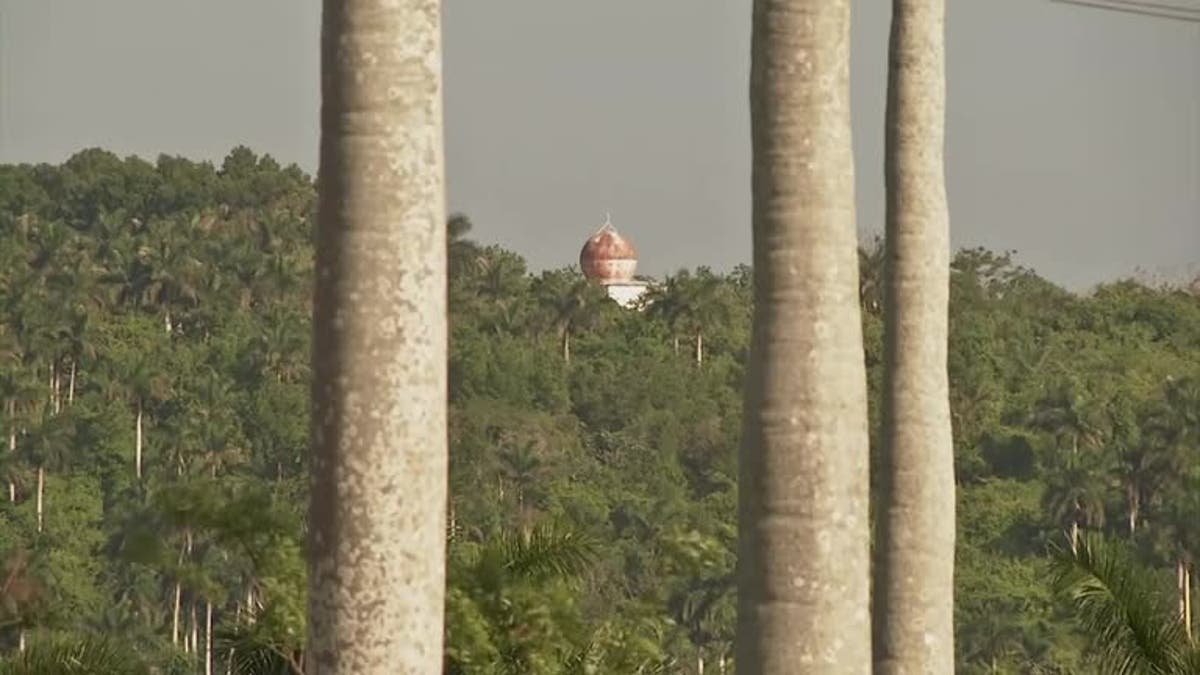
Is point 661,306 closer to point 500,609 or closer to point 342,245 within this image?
point 500,609

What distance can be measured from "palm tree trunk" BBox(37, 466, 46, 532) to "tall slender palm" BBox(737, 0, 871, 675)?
73946 mm

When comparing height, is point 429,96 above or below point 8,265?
below

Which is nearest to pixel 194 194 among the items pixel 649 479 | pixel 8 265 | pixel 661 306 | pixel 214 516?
pixel 8 265

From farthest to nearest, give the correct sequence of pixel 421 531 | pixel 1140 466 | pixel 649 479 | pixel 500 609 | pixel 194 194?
1. pixel 194 194
2. pixel 649 479
3. pixel 1140 466
4. pixel 500 609
5. pixel 421 531

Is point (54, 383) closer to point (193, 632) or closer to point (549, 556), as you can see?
point (193, 632)

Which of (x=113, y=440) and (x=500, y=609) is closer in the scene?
(x=500, y=609)

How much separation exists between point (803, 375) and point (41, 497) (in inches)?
3043

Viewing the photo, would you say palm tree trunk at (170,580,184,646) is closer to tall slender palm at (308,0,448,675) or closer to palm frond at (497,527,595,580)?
palm frond at (497,527,595,580)

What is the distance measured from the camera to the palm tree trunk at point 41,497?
82125 millimetres

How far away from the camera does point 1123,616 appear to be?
1355 centimetres

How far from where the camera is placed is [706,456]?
89188 mm

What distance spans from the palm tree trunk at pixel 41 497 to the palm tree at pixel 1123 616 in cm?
6939

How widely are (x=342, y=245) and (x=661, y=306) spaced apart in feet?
293

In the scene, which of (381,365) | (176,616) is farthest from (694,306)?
(381,365)
